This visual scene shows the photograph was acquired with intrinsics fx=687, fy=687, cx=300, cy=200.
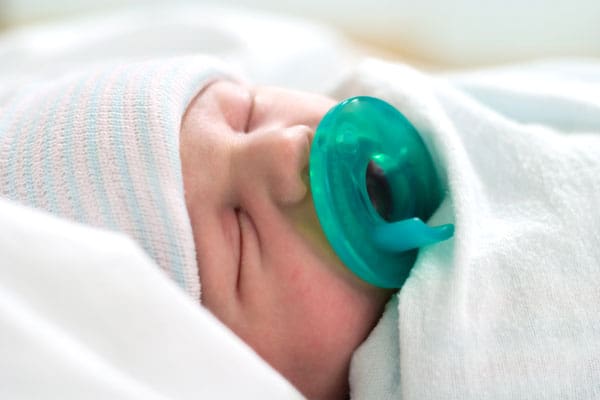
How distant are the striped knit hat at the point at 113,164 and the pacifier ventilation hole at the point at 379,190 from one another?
0.22m

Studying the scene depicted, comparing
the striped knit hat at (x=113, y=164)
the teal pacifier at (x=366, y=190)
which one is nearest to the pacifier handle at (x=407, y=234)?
the teal pacifier at (x=366, y=190)

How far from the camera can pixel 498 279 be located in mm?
671

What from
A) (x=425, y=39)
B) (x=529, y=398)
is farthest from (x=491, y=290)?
(x=425, y=39)

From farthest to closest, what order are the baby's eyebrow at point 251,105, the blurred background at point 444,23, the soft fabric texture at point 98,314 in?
the blurred background at point 444,23
the baby's eyebrow at point 251,105
the soft fabric texture at point 98,314

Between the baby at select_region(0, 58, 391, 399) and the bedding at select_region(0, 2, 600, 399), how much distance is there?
62mm

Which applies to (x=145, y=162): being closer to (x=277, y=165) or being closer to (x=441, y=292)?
(x=277, y=165)

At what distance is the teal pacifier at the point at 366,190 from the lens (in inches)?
26.3

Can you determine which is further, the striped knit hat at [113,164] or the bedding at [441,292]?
the striped knit hat at [113,164]

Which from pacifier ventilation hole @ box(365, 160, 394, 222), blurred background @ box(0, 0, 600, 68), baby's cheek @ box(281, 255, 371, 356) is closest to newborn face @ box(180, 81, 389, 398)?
baby's cheek @ box(281, 255, 371, 356)

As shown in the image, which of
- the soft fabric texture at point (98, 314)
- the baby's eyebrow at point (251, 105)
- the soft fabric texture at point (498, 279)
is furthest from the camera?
the baby's eyebrow at point (251, 105)

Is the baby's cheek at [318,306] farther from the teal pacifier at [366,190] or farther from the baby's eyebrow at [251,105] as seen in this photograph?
the baby's eyebrow at [251,105]

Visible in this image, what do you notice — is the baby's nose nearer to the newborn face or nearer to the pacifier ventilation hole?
the newborn face

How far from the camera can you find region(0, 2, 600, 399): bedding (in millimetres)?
502

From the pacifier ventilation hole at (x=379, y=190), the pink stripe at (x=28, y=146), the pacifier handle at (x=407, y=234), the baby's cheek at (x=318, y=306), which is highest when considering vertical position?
the pink stripe at (x=28, y=146)
